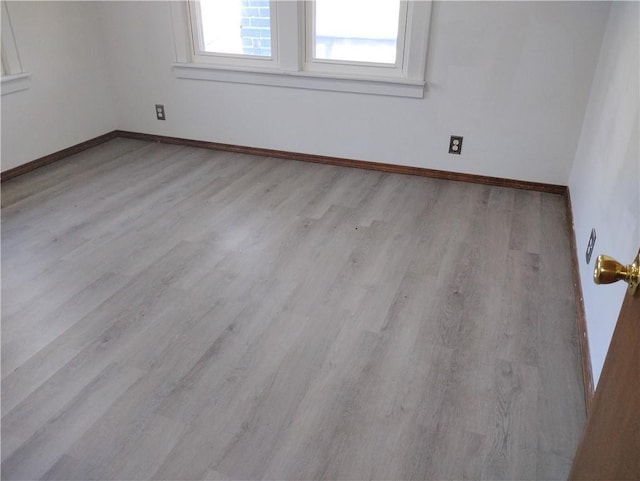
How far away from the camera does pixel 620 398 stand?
82 centimetres

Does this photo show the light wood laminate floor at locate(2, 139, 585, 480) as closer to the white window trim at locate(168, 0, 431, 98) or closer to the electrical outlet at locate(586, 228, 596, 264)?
the electrical outlet at locate(586, 228, 596, 264)

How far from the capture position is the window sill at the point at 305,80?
3.18 m

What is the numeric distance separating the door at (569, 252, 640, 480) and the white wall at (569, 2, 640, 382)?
0.64 metres

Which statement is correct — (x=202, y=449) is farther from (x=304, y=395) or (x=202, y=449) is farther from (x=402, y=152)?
(x=402, y=152)

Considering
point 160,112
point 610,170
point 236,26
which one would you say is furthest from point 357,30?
point 610,170

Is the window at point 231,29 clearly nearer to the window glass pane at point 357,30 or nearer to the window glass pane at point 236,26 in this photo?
the window glass pane at point 236,26

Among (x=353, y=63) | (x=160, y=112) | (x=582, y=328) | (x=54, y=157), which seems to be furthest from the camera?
(x=160, y=112)

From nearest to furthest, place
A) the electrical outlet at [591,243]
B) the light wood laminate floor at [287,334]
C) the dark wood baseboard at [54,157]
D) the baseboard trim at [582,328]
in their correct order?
1. the light wood laminate floor at [287,334]
2. the baseboard trim at [582,328]
3. the electrical outlet at [591,243]
4. the dark wood baseboard at [54,157]

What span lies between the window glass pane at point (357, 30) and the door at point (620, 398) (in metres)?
2.67

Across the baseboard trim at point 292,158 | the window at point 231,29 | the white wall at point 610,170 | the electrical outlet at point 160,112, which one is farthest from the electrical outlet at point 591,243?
Answer: the electrical outlet at point 160,112

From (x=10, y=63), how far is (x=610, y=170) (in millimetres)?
3390

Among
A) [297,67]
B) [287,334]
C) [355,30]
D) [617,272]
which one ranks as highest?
[355,30]

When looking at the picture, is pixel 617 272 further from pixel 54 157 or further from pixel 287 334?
pixel 54 157

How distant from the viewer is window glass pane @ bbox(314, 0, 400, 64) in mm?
3109
